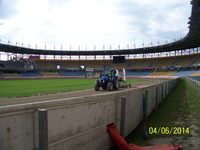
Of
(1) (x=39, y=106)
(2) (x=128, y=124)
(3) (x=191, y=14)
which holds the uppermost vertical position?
(3) (x=191, y=14)

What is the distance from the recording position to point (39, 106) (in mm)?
6242

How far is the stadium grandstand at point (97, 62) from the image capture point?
84562 millimetres

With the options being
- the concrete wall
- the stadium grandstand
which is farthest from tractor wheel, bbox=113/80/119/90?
the stadium grandstand

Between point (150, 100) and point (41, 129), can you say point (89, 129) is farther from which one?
point (150, 100)

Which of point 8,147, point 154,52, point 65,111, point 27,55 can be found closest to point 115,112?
point 65,111

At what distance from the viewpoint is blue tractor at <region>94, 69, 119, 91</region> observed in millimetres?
23719

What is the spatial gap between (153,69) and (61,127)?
3630 inches

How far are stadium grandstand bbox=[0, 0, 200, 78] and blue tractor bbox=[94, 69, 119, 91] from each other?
50526 mm

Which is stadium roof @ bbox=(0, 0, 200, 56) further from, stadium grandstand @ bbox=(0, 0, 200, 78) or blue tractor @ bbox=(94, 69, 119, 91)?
blue tractor @ bbox=(94, 69, 119, 91)

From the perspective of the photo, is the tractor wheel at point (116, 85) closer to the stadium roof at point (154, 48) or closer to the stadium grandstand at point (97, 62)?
the stadium roof at point (154, 48)

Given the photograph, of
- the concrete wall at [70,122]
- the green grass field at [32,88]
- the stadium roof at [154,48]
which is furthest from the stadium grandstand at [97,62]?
the concrete wall at [70,122]

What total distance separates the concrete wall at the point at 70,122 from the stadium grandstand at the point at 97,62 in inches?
2529

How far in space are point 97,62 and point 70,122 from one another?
345 ft

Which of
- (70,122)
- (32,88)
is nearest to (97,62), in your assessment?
(32,88)
